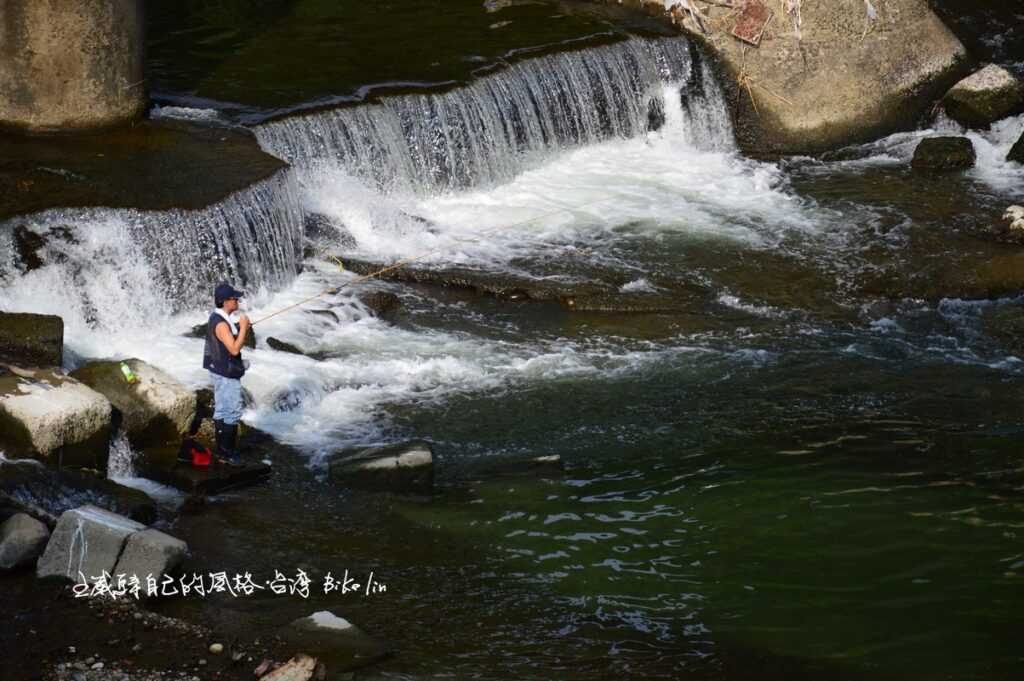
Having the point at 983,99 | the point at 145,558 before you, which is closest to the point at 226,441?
the point at 145,558

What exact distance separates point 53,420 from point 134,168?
3.92m

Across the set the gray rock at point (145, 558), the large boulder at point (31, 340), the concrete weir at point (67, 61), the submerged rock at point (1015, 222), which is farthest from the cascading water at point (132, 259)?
the submerged rock at point (1015, 222)

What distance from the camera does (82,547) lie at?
304 inches

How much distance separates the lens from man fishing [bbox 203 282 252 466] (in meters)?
9.19

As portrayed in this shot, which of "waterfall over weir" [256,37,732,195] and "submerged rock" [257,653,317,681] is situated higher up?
"waterfall over weir" [256,37,732,195]

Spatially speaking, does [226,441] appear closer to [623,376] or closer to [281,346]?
[281,346]

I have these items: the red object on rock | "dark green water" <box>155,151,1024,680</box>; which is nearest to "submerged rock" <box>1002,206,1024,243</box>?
"dark green water" <box>155,151,1024,680</box>

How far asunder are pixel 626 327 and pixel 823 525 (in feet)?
11.8

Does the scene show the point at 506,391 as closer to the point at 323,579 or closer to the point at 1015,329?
the point at 323,579

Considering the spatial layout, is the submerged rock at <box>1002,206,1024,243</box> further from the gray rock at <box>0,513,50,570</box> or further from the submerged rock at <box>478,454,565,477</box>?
the gray rock at <box>0,513,50,570</box>

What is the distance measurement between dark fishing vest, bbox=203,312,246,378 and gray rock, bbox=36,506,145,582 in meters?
1.69

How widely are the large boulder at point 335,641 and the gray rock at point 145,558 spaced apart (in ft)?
2.69

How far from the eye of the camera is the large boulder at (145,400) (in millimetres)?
9625
